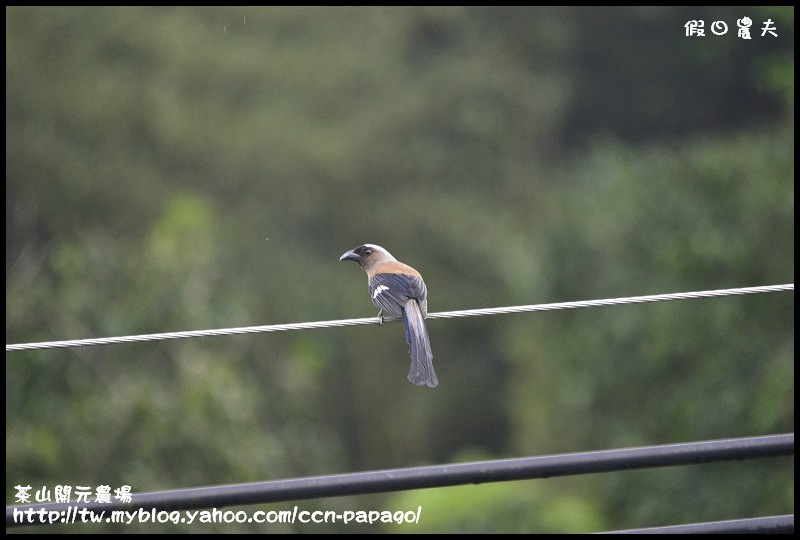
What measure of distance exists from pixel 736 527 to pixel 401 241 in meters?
16.1

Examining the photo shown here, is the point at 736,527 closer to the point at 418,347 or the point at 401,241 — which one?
the point at 418,347

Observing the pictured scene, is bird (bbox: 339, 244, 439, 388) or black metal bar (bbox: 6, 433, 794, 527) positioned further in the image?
bird (bbox: 339, 244, 439, 388)

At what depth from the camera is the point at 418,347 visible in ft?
17.8

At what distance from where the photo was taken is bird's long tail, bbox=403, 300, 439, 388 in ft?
16.8

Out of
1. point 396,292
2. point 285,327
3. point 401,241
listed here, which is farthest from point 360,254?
point 401,241

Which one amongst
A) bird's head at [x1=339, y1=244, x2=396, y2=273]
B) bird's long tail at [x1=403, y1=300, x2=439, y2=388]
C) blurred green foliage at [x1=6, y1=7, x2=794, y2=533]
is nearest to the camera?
bird's long tail at [x1=403, y1=300, x2=439, y2=388]

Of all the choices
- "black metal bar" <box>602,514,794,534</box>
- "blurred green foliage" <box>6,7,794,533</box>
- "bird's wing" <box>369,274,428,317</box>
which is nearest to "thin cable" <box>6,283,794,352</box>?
"black metal bar" <box>602,514,794,534</box>

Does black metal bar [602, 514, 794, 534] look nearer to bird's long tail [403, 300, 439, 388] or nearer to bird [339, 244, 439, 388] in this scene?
bird's long tail [403, 300, 439, 388]

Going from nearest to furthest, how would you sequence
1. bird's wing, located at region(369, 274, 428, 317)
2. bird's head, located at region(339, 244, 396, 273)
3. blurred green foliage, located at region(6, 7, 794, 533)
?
bird's wing, located at region(369, 274, 428, 317)
bird's head, located at region(339, 244, 396, 273)
blurred green foliage, located at region(6, 7, 794, 533)

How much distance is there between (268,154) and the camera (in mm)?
18016

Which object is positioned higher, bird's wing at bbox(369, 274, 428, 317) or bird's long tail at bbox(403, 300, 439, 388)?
bird's wing at bbox(369, 274, 428, 317)

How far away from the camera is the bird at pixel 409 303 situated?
5.19 metres

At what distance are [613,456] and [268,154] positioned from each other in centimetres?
1501

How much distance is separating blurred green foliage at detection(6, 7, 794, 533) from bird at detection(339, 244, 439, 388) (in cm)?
314
